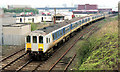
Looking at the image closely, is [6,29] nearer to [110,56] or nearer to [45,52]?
[45,52]

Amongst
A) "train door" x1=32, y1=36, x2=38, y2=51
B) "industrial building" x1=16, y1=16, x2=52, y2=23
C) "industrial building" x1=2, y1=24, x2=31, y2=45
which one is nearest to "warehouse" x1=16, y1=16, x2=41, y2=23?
"industrial building" x1=16, y1=16, x2=52, y2=23

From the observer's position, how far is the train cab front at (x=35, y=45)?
1625 cm

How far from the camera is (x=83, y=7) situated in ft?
378

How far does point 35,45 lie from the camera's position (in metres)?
16.3

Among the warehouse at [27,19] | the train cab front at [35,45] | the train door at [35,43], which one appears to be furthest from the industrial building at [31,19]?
the train door at [35,43]

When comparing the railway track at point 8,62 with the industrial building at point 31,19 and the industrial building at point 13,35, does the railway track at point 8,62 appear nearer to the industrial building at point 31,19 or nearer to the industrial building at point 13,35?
the industrial building at point 13,35

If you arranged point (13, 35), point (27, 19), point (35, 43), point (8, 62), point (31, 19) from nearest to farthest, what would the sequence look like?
point (35, 43) → point (8, 62) → point (13, 35) → point (27, 19) → point (31, 19)

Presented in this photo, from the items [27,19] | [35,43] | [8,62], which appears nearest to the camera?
[35,43]

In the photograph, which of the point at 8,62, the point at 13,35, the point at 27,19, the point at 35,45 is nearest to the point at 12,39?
the point at 13,35

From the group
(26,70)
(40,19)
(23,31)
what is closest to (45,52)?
(26,70)

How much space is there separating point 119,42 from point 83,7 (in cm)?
10190

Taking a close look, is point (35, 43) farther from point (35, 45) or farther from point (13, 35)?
point (13, 35)

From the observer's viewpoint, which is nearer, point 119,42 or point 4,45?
point 119,42

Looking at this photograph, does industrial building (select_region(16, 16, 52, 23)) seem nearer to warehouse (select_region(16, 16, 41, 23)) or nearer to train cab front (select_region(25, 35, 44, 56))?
warehouse (select_region(16, 16, 41, 23))
